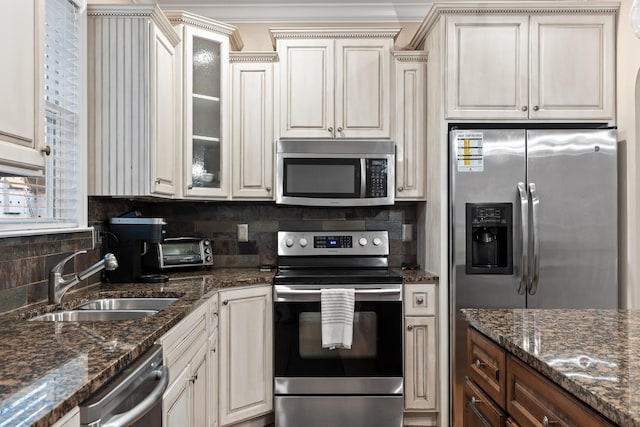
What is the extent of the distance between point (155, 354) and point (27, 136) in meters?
0.71

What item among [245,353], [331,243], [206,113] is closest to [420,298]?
[331,243]

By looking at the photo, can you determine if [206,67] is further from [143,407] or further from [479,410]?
[479,410]

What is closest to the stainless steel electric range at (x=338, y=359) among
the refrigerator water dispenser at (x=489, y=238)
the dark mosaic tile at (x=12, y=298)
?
the refrigerator water dispenser at (x=489, y=238)

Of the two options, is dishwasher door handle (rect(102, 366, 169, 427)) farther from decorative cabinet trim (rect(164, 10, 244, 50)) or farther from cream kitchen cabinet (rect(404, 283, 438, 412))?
decorative cabinet trim (rect(164, 10, 244, 50))

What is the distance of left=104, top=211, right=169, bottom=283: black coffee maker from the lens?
265 centimetres

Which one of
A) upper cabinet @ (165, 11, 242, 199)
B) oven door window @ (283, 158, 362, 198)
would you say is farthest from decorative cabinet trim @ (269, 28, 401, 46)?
oven door window @ (283, 158, 362, 198)

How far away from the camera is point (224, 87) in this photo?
3.19m

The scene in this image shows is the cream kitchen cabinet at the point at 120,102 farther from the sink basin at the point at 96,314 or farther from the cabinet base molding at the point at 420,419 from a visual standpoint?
the cabinet base molding at the point at 420,419

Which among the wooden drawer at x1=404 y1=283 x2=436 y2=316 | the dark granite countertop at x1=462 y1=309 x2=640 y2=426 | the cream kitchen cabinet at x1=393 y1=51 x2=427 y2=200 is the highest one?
the cream kitchen cabinet at x1=393 y1=51 x2=427 y2=200

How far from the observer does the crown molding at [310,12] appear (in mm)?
3527

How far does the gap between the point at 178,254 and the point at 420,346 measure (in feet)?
5.01

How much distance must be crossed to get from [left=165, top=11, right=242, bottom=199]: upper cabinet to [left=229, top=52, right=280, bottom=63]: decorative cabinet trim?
0.24 feet

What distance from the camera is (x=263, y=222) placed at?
357cm

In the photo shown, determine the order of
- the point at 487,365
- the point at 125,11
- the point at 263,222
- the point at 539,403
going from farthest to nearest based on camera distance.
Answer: the point at 263,222 → the point at 125,11 → the point at 487,365 → the point at 539,403
